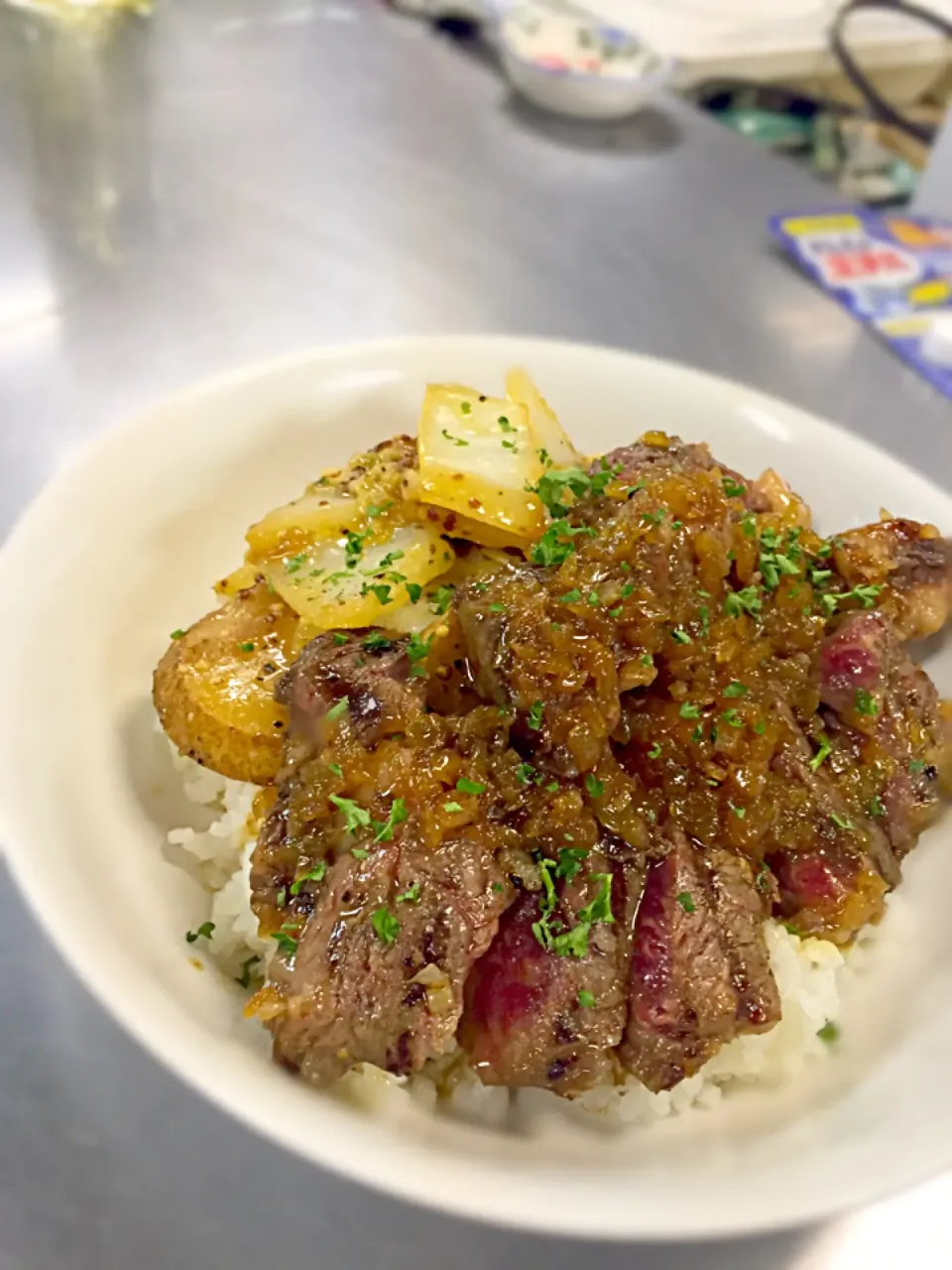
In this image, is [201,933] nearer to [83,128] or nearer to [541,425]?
[541,425]

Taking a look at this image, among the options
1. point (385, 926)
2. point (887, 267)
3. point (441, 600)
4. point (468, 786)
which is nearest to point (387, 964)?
point (385, 926)

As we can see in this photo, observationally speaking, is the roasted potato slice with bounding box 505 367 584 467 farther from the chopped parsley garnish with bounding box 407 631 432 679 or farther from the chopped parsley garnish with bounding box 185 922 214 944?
the chopped parsley garnish with bounding box 185 922 214 944

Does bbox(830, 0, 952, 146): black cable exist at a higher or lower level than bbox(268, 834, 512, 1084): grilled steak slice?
higher

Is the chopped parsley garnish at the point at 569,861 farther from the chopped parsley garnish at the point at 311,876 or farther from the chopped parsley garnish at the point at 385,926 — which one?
the chopped parsley garnish at the point at 311,876

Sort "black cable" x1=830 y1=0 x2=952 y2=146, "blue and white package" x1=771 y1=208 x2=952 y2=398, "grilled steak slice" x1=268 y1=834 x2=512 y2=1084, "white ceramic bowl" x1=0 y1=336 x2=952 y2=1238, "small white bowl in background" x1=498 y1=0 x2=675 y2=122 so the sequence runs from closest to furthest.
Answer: "white ceramic bowl" x1=0 y1=336 x2=952 y2=1238 < "grilled steak slice" x1=268 y1=834 x2=512 y2=1084 < "blue and white package" x1=771 y1=208 x2=952 y2=398 < "small white bowl in background" x1=498 y1=0 x2=675 y2=122 < "black cable" x1=830 y1=0 x2=952 y2=146

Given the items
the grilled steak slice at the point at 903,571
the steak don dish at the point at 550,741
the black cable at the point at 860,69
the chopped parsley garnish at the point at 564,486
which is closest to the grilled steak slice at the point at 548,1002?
the steak don dish at the point at 550,741

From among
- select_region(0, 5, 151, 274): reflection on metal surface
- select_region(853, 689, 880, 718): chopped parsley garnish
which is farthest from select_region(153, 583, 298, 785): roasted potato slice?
select_region(0, 5, 151, 274): reflection on metal surface
